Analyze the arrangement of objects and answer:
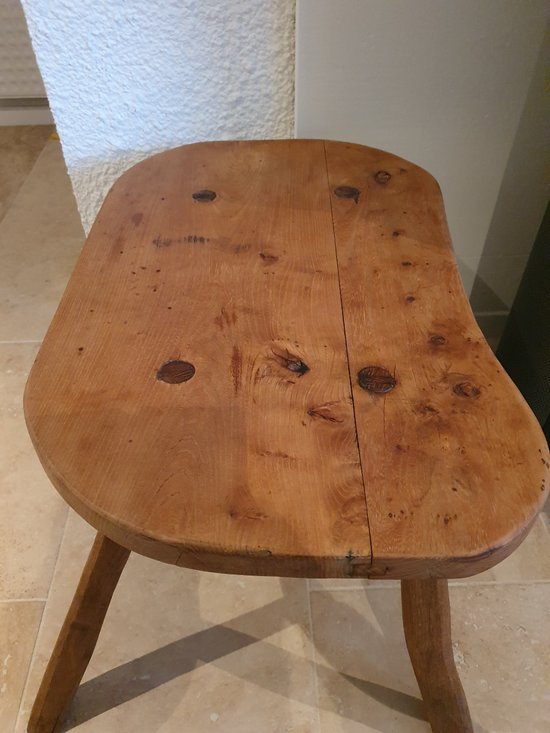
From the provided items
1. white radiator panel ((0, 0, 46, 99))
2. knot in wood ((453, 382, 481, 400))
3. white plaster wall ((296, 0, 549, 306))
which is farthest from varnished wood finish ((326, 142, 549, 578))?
white radiator panel ((0, 0, 46, 99))

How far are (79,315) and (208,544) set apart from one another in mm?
279

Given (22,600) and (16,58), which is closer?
(22,600)

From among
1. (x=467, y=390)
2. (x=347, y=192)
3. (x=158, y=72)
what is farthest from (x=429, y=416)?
(x=158, y=72)

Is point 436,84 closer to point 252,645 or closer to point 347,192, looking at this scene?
point 347,192

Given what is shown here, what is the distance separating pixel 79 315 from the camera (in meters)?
0.58

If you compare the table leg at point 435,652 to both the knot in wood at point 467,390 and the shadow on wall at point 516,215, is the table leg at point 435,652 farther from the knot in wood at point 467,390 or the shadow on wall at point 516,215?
the shadow on wall at point 516,215

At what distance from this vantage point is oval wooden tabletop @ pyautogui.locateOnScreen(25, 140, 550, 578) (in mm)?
424

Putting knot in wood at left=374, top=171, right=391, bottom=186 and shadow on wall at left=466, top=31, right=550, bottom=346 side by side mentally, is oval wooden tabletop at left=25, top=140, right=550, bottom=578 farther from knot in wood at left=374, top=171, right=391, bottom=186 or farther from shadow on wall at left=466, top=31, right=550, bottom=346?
shadow on wall at left=466, top=31, right=550, bottom=346

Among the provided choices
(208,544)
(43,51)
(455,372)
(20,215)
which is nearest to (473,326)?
(455,372)

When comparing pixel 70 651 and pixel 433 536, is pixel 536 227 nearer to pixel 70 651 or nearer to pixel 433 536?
pixel 433 536

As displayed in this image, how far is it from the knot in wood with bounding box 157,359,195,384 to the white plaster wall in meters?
0.50

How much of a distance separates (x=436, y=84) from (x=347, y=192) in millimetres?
250

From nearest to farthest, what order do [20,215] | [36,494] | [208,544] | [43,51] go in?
[208,544] < [43,51] < [36,494] < [20,215]

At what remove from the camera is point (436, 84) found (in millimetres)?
851
